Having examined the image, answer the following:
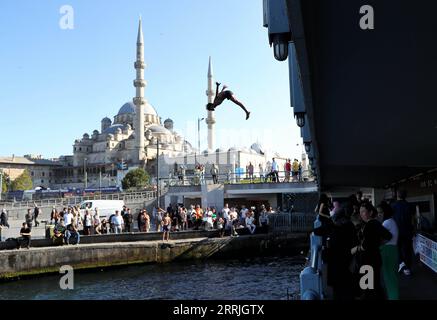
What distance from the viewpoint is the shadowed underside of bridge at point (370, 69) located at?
4.16 meters

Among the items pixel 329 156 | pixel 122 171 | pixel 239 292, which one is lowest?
pixel 239 292

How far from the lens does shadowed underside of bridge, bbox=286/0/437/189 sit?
416 centimetres

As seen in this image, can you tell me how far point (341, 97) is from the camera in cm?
685

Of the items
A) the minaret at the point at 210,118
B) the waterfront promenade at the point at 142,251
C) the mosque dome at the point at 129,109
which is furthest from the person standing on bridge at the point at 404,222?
the mosque dome at the point at 129,109

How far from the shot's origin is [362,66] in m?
5.45

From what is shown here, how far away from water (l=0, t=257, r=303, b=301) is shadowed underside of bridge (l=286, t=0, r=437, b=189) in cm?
610

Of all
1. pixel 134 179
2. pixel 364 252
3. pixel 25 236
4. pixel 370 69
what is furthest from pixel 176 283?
pixel 134 179

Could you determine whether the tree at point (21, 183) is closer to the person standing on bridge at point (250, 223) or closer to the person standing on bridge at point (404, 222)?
the person standing on bridge at point (250, 223)

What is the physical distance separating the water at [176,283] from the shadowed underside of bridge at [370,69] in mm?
6100

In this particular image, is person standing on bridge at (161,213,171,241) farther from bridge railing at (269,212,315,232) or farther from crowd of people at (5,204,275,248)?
bridge railing at (269,212,315,232)

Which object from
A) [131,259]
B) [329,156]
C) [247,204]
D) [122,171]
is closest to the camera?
[329,156]
